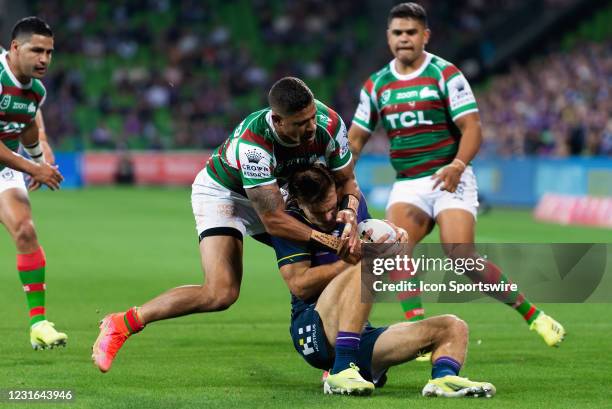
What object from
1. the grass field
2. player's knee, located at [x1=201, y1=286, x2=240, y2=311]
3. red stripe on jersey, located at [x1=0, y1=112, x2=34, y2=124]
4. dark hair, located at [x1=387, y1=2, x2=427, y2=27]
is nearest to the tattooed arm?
player's knee, located at [x1=201, y1=286, x2=240, y2=311]

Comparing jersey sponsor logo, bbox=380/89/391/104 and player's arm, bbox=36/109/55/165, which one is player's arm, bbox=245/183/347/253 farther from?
player's arm, bbox=36/109/55/165

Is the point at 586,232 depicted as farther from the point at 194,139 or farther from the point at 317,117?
the point at 194,139

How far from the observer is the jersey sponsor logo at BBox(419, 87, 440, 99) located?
9383 millimetres

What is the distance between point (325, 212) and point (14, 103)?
10.4ft

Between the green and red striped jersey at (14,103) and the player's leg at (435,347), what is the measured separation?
3.86 m

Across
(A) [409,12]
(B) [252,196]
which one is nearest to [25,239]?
(B) [252,196]

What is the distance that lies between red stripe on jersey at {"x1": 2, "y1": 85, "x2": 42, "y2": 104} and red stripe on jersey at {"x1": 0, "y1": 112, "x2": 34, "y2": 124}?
155 millimetres

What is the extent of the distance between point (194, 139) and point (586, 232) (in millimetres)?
19085

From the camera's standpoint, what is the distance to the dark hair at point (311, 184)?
7.11m

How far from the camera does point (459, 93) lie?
30.4 feet

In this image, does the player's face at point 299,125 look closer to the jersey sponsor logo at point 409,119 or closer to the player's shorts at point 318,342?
the player's shorts at point 318,342

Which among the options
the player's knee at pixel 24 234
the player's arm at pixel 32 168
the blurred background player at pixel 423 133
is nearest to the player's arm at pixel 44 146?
the player's knee at pixel 24 234

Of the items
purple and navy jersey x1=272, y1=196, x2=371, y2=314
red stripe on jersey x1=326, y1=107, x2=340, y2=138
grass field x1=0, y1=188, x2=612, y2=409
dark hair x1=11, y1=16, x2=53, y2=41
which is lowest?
grass field x1=0, y1=188, x2=612, y2=409

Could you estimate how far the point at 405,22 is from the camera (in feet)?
30.7
